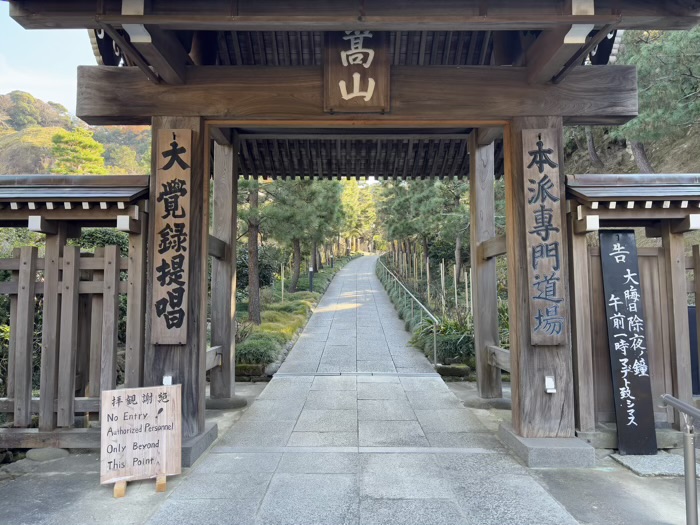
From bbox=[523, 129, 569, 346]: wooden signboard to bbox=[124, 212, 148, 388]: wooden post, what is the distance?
167 inches

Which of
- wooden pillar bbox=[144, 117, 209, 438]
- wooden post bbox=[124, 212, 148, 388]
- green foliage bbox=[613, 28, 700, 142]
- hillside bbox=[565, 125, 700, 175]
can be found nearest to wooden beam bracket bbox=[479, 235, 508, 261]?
wooden pillar bbox=[144, 117, 209, 438]

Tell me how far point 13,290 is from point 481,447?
18.2 ft

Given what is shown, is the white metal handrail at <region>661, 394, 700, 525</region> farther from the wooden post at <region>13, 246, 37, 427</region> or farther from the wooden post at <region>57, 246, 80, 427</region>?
the wooden post at <region>13, 246, 37, 427</region>

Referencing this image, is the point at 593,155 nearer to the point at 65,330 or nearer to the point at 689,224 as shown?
the point at 689,224

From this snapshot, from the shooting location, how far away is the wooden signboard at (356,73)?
4.70 meters

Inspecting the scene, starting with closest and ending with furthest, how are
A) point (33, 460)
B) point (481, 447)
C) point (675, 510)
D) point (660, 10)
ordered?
point (675, 510) → point (660, 10) → point (33, 460) → point (481, 447)

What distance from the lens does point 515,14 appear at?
12.8 ft

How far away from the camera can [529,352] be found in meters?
4.65

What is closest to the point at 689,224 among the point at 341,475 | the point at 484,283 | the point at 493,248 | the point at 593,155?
the point at 493,248

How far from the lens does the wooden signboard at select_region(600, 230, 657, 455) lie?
15.1 ft

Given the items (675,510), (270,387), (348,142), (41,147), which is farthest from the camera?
(41,147)

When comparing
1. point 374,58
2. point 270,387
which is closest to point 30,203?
point 374,58

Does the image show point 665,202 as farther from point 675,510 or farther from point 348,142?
point 348,142

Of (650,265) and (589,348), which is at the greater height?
(650,265)
